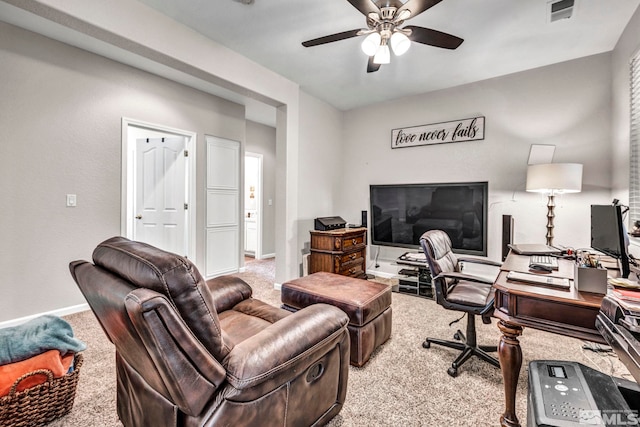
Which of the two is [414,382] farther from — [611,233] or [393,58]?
[393,58]

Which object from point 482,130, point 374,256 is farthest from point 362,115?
point 374,256

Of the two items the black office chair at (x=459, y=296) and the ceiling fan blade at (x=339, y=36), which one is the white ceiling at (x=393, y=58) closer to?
the ceiling fan blade at (x=339, y=36)

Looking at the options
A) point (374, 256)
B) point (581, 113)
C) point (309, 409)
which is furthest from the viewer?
point (374, 256)

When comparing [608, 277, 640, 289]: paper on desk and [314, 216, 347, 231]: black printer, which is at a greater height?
[314, 216, 347, 231]: black printer

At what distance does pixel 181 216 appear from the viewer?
13.0 ft

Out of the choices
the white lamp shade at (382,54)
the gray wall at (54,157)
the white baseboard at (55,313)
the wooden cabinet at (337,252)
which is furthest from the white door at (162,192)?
the white lamp shade at (382,54)

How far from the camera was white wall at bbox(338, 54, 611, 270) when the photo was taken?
119 inches

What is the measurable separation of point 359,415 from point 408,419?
0.87 feet

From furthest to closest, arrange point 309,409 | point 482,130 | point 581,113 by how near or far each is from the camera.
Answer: point 482,130, point 581,113, point 309,409

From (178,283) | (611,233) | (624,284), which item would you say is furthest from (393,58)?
(178,283)

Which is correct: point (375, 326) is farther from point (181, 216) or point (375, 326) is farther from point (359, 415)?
point (181, 216)

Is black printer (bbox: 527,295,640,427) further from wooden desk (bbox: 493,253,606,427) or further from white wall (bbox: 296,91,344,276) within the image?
white wall (bbox: 296,91,344,276)

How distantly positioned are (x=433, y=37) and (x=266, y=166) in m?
4.23

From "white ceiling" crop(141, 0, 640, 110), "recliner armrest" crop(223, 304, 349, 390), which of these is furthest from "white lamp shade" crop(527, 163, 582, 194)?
"recliner armrest" crop(223, 304, 349, 390)
